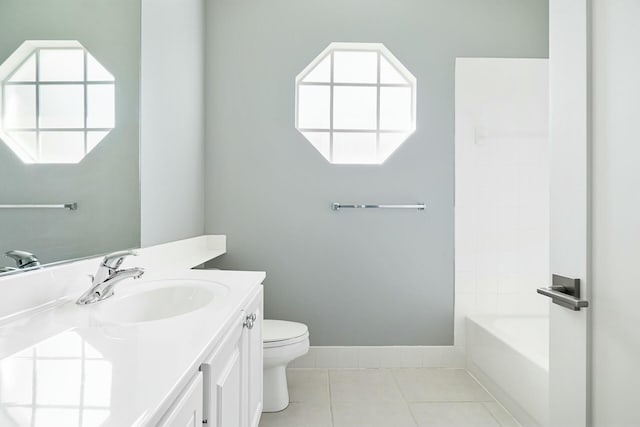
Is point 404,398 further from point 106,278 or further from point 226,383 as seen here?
point 106,278

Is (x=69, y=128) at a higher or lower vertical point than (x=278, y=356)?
higher

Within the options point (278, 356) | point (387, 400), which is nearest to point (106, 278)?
point (278, 356)

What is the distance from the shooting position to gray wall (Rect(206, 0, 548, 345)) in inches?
110

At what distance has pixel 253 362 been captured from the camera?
63.6 inches

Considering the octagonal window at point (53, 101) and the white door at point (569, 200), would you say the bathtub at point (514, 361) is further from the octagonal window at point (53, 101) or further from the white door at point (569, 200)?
the octagonal window at point (53, 101)

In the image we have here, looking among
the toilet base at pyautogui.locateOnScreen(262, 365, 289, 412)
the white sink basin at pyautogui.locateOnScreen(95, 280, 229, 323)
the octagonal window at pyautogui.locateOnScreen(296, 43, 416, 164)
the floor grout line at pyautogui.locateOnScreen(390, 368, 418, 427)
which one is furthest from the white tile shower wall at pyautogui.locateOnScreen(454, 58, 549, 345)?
the white sink basin at pyautogui.locateOnScreen(95, 280, 229, 323)

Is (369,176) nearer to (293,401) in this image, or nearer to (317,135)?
(317,135)

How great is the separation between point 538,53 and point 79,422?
10.9 feet

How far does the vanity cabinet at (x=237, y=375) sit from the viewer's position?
3.33 ft

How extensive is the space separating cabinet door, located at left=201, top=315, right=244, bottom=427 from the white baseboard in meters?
1.45

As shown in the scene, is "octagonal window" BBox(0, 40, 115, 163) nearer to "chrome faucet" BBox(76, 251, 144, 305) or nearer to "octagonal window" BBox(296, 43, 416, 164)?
"chrome faucet" BBox(76, 251, 144, 305)

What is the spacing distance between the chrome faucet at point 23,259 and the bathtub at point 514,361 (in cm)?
212

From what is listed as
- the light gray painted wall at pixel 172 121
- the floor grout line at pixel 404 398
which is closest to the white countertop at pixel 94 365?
the light gray painted wall at pixel 172 121

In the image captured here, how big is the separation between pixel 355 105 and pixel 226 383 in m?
2.25
